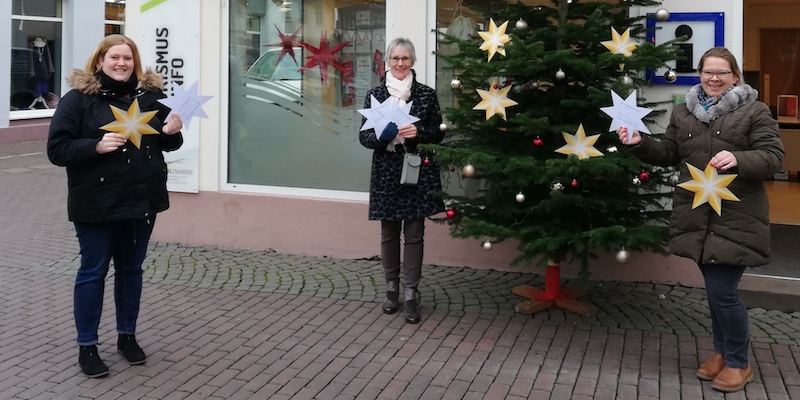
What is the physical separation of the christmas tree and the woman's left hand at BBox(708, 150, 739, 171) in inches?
29.3

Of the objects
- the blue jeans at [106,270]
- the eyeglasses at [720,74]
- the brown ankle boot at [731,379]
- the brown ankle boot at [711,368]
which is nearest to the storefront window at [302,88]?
the blue jeans at [106,270]

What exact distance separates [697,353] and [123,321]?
3.51m

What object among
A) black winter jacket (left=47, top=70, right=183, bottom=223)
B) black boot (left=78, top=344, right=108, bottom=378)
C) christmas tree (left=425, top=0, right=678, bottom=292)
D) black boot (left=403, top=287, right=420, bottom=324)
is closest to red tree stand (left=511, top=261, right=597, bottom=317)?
christmas tree (left=425, top=0, right=678, bottom=292)

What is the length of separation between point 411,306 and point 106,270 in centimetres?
205

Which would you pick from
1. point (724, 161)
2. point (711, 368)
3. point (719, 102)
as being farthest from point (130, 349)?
point (719, 102)

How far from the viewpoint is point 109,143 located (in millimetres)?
4605

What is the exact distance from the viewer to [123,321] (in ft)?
16.6

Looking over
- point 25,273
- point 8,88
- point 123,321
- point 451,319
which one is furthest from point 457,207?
point 8,88

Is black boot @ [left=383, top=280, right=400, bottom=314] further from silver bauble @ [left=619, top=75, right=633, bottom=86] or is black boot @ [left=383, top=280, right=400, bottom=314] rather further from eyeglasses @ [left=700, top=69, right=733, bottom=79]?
eyeglasses @ [left=700, top=69, right=733, bottom=79]

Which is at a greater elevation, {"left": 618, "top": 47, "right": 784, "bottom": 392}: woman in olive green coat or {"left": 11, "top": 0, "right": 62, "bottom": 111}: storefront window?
{"left": 11, "top": 0, "right": 62, "bottom": 111}: storefront window

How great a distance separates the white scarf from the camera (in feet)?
18.9

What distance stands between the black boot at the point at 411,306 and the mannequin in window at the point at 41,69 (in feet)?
50.9

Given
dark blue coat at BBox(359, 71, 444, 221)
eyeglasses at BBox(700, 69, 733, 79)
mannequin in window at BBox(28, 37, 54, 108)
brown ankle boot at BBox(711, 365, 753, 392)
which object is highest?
mannequin in window at BBox(28, 37, 54, 108)

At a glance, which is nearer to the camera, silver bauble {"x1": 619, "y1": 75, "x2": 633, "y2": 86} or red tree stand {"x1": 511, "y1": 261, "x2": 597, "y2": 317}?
silver bauble {"x1": 619, "y1": 75, "x2": 633, "y2": 86}
